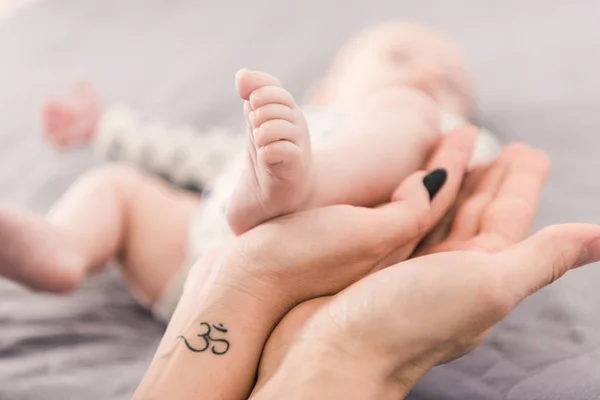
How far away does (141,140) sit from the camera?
1172 millimetres

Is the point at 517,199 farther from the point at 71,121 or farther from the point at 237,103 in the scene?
the point at 71,121

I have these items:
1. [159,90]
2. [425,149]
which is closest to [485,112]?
[425,149]

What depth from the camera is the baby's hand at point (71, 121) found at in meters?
1.26

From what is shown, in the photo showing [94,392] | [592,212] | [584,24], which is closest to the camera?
[94,392]

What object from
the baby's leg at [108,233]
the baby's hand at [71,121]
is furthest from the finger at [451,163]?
the baby's hand at [71,121]

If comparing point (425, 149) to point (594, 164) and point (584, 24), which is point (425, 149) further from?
point (584, 24)

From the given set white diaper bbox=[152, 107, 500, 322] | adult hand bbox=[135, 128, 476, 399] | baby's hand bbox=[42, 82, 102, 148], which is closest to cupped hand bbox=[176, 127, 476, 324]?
adult hand bbox=[135, 128, 476, 399]

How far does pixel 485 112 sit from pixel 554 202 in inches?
14.3

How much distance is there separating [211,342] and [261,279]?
0.07m

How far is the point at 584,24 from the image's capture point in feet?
4.44

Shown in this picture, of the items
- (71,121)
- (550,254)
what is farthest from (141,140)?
(550,254)

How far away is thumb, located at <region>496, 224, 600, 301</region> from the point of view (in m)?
0.49

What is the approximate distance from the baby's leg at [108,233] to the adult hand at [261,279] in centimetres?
26

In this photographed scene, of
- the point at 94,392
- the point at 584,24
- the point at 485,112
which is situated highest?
the point at 584,24
